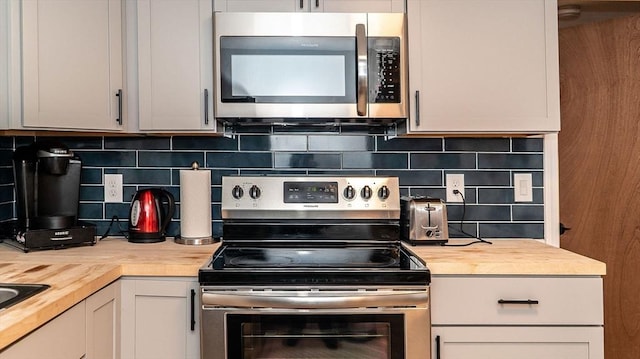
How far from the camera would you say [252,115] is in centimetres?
176

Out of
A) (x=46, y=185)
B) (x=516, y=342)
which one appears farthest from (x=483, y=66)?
(x=46, y=185)

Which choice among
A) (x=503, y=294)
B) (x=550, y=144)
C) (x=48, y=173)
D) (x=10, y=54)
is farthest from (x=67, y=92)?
(x=550, y=144)

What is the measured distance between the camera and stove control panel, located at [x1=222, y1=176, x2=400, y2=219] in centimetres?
193

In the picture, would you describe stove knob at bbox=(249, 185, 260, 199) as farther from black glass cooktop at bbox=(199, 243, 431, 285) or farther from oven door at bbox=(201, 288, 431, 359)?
oven door at bbox=(201, 288, 431, 359)

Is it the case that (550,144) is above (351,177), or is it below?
above

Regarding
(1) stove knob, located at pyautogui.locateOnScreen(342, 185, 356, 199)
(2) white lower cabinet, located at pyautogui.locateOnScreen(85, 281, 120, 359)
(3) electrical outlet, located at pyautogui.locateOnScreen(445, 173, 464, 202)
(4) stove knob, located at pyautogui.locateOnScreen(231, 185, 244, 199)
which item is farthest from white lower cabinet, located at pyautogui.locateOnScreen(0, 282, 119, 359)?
(3) electrical outlet, located at pyautogui.locateOnScreen(445, 173, 464, 202)

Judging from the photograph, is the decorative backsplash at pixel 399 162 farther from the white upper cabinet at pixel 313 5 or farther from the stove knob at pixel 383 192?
the white upper cabinet at pixel 313 5

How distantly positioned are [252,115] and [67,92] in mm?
646

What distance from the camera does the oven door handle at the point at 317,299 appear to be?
4.70 ft

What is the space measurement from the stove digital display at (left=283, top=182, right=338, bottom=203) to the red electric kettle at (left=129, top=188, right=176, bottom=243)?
1.55 feet

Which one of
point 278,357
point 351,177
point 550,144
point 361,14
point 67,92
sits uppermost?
point 361,14

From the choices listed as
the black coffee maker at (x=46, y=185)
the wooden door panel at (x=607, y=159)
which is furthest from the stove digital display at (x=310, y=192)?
the wooden door panel at (x=607, y=159)

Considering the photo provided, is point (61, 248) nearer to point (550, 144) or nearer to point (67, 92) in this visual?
point (67, 92)

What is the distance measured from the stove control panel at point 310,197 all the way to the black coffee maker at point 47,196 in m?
0.57
